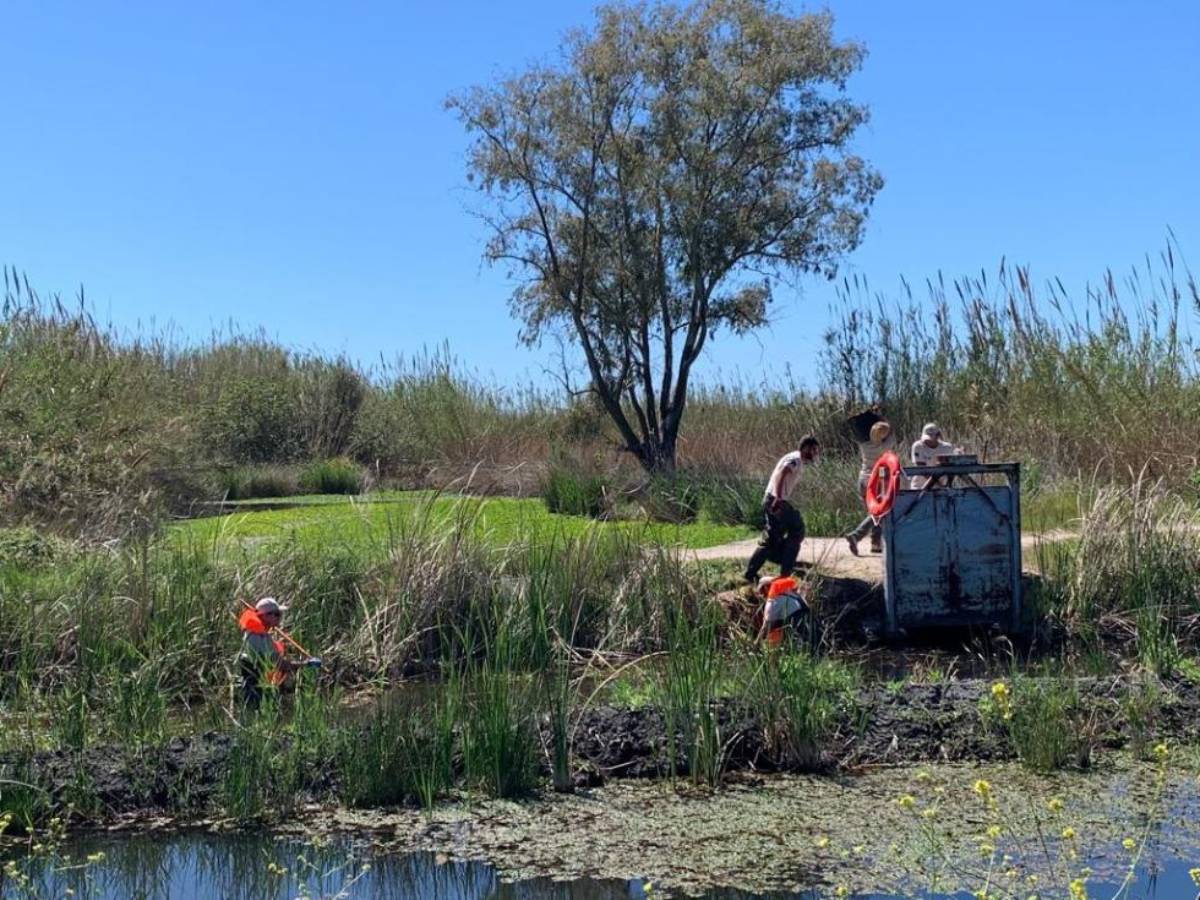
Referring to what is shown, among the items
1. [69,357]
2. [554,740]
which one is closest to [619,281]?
[69,357]

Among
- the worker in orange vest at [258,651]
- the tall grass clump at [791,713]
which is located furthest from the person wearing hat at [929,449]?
the worker in orange vest at [258,651]

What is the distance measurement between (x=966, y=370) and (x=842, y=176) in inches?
166

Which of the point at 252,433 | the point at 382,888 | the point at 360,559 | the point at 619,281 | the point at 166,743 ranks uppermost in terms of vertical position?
the point at 619,281

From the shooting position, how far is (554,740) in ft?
27.3

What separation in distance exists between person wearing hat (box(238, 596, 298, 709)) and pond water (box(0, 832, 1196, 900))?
245 cm

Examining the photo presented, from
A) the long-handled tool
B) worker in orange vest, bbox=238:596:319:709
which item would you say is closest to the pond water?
the long-handled tool

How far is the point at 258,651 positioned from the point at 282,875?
3672 mm

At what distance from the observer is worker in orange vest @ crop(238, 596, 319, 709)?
1020 centimetres

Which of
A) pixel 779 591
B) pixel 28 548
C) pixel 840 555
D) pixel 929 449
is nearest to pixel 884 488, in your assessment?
pixel 929 449

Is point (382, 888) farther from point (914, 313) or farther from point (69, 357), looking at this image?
point (914, 313)

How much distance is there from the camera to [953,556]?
13039 millimetres

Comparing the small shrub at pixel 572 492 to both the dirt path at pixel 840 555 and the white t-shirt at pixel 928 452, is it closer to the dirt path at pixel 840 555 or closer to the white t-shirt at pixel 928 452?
the dirt path at pixel 840 555

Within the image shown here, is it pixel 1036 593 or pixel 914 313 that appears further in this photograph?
pixel 914 313

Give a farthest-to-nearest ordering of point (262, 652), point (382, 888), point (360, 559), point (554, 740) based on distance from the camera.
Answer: point (360, 559)
point (262, 652)
point (554, 740)
point (382, 888)
